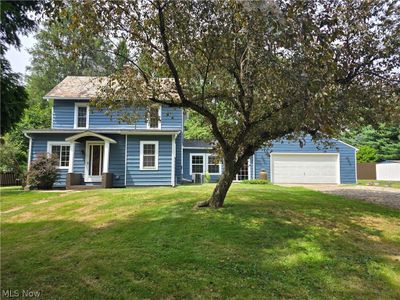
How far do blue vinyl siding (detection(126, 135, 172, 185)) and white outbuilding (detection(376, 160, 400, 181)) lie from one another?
880 inches

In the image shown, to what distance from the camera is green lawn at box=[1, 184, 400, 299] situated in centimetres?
411

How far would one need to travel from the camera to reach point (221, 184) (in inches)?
325

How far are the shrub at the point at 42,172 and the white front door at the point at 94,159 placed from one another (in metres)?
1.76

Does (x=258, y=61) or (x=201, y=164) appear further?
(x=201, y=164)

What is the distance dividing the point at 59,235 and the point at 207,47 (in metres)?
5.25

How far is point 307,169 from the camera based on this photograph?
73.2ft

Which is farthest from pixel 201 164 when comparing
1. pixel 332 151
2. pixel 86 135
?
pixel 332 151

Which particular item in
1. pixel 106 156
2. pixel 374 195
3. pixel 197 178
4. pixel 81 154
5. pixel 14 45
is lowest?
pixel 374 195

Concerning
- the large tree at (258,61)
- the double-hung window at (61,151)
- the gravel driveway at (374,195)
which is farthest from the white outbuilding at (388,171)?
the double-hung window at (61,151)

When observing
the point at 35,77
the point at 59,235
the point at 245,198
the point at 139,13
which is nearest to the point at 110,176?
the point at 245,198

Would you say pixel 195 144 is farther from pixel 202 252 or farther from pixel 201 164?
pixel 202 252

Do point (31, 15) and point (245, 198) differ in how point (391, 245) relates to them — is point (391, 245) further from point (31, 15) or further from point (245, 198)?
point (31, 15)

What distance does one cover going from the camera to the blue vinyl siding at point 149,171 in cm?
1688

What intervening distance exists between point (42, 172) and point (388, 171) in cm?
2888
